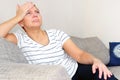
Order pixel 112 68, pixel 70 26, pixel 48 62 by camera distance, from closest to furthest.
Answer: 1. pixel 48 62
2. pixel 112 68
3. pixel 70 26

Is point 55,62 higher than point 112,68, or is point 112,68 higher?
point 55,62

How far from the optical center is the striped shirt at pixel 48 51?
177 centimetres

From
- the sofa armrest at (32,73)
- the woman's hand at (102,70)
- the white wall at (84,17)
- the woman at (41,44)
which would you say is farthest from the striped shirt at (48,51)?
the white wall at (84,17)

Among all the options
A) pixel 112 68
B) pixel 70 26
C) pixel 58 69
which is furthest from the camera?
pixel 70 26

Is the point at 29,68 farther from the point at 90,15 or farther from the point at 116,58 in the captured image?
the point at 90,15

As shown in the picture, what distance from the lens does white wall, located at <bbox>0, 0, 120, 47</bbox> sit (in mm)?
2596

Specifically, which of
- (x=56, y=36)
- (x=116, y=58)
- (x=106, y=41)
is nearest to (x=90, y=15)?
(x=106, y=41)

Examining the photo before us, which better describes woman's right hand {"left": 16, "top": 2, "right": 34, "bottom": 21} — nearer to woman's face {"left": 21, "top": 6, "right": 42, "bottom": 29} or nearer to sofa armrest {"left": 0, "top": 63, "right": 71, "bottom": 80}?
woman's face {"left": 21, "top": 6, "right": 42, "bottom": 29}

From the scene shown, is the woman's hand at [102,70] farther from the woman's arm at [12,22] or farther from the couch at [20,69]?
the woman's arm at [12,22]

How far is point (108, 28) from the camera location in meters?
2.87

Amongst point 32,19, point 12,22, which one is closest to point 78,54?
point 32,19

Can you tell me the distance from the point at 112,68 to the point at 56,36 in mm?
785

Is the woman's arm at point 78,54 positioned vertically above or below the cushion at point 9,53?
below

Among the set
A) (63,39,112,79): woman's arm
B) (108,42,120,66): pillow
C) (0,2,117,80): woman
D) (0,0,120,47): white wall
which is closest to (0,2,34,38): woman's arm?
(0,2,117,80): woman
